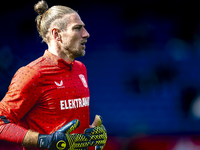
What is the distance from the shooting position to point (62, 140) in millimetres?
1368

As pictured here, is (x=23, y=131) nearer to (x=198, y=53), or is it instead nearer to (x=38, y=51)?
(x=38, y=51)

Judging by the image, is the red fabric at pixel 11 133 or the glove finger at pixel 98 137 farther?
the glove finger at pixel 98 137

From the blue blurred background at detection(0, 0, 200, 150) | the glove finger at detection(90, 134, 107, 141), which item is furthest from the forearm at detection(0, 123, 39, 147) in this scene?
the blue blurred background at detection(0, 0, 200, 150)

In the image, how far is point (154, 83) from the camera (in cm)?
453

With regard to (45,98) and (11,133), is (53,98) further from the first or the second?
(11,133)

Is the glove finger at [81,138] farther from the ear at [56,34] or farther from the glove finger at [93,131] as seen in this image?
the ear at [56,34]

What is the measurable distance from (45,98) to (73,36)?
0.42 meters

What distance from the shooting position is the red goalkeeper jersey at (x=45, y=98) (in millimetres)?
1388

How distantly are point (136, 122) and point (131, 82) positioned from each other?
0.69 m

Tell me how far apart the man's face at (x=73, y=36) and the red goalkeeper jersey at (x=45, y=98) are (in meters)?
0.10

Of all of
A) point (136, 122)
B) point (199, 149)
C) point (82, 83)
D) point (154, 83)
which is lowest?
point (199, 149)

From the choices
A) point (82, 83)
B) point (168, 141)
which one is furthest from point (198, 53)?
point (82, 83)

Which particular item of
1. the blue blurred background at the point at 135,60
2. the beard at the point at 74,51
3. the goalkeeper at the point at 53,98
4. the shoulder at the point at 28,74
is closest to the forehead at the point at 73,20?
the goalkeeper at the point at 53,98

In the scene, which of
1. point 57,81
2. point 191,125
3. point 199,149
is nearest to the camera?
point 57,81
